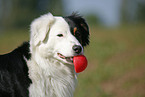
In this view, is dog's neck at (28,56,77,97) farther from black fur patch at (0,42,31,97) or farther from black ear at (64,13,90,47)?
black ear at (64,13,90,47)

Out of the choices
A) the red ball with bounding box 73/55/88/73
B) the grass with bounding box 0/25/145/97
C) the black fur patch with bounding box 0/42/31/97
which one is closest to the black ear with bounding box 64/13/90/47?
the red ball with bounding box 73/55/88/73

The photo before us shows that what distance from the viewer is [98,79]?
A: 22.3 feet

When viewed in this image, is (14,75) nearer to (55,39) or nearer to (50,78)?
(50,78)

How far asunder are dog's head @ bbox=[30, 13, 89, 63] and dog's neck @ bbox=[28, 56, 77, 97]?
0.56 ft

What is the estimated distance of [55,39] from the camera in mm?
3283

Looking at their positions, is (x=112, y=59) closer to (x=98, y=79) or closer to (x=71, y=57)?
(x=98, y=79)

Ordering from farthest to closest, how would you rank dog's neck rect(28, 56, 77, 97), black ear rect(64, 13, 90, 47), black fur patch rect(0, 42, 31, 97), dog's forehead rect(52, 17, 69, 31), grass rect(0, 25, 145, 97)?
grass rect(0, 25, 145, 97) < black ear rect(64, 13, 90, 47) < dog's forehead rect(52, 17, 69, 31) < dog's neck rect(28, 56, 77, 97) < black fur patch rect(0, 42, 31, 97)

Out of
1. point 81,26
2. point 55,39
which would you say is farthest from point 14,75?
point 81,26

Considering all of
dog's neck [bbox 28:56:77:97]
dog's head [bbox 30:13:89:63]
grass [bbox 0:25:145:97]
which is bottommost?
grass [bbox 0:25:145:97]

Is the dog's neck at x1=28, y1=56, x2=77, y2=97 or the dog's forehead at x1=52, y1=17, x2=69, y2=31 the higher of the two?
the dog's forehead at x1=52, y1=17, x2=69, y2=31

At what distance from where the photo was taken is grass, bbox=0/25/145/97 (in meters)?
5.92

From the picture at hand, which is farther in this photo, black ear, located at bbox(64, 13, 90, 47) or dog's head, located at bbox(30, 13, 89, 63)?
black ear, located at bbox(64, 13, 90, 47)

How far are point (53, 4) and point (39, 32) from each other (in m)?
26.5

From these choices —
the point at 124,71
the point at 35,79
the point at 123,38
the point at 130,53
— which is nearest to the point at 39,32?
the point at 35,79
